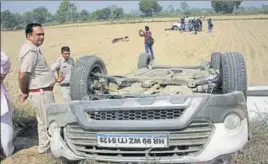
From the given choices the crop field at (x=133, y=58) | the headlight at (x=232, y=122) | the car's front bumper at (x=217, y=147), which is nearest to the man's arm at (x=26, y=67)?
the crop field at (x=133, y=58)

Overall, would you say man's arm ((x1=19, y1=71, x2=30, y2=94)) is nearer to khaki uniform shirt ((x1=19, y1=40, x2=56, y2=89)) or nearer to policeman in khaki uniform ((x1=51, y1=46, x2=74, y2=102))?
khaki uniform shirt ((x1=19, y1=40, x2=56, y2=89))

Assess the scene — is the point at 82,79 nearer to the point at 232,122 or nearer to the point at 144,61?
the point at 232,122

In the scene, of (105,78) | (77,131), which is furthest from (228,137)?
(105,78)

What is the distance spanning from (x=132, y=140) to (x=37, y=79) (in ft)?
6.08

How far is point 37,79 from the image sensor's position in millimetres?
5215

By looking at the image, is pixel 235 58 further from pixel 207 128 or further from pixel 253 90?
pixel 253 90

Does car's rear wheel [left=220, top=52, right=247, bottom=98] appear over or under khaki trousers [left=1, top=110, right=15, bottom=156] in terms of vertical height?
over

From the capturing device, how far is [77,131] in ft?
13.5

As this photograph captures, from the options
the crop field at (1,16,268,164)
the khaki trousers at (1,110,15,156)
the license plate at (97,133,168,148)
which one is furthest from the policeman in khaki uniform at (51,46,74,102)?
the license plate at (97,133,168,148)

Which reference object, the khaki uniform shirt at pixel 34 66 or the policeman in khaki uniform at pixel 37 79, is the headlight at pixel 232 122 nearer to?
the policeman in khaki uniform at pixel 37 79

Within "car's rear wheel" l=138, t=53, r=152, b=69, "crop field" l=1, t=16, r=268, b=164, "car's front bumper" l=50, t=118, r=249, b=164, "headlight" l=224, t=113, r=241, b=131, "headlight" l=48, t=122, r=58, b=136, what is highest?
"car's rear wheel" l=138, t=53, r=152, b=69

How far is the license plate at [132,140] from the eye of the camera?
3795 millimetres

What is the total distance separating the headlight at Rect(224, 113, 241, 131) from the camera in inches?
149

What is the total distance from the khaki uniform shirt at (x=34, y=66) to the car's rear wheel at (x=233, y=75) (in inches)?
84.0
